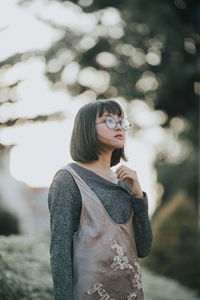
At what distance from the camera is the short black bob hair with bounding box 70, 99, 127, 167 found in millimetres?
2500

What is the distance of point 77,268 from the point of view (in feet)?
7.31

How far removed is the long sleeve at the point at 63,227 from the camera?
7.04 ft

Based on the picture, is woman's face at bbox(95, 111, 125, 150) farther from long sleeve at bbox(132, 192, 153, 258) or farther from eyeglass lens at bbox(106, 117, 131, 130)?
long sleeve at bbox(132, 192, 153, 258)

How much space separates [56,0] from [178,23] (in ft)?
9.56

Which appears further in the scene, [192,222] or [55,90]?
[55,90]

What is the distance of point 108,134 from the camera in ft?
8.25

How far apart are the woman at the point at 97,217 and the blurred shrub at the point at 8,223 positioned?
5.72m

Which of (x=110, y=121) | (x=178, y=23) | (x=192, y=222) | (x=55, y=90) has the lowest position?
(x=192, y=222)

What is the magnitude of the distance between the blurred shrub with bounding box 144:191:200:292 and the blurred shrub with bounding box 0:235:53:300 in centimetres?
505

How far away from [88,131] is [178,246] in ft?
25.0

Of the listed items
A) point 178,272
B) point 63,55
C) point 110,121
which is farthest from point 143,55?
point 110,121

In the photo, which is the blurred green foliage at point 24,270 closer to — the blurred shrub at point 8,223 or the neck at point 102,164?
the neck at point 102,164

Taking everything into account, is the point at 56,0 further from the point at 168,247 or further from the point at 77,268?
the point at 77,268

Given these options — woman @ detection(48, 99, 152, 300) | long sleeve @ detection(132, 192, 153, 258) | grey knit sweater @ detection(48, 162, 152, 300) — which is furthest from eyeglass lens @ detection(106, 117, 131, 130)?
long sleeve @ detection(132, 192, 153, 258)
